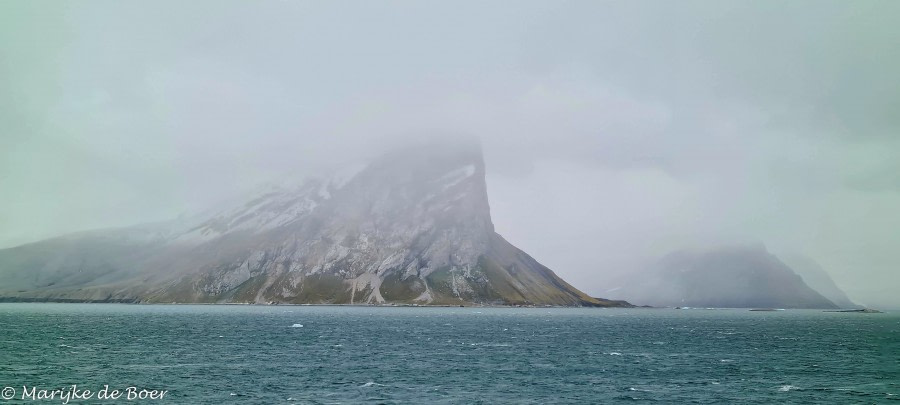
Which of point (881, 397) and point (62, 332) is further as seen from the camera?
point (62, 332)

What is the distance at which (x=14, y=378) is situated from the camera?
279 feet

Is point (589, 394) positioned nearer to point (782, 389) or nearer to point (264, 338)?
point (782, 389)

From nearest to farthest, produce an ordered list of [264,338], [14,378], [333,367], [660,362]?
[14,378], [333,367], [660,362], [264,338]

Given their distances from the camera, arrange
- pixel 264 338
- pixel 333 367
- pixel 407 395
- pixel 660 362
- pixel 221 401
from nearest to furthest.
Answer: pixel 221 401, pixel 407 395, pixel 333 367, pixel 660 362, pixel 264 338

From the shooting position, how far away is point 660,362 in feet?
387

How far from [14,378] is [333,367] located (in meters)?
46.7

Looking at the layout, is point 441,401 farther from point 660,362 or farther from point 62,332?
point 62,332

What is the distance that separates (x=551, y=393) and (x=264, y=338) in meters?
99.3

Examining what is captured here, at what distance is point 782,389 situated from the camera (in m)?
87.8

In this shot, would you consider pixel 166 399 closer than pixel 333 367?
Yes

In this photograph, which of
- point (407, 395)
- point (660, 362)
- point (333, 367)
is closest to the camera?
point (407, 395)

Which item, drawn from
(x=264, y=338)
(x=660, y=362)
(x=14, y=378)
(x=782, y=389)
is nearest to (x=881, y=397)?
(x=782, y=389)

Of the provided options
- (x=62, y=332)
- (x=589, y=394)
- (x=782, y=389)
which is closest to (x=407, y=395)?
(x=589, y=394)

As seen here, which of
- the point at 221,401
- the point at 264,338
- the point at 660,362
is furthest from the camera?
the point at 264,338
